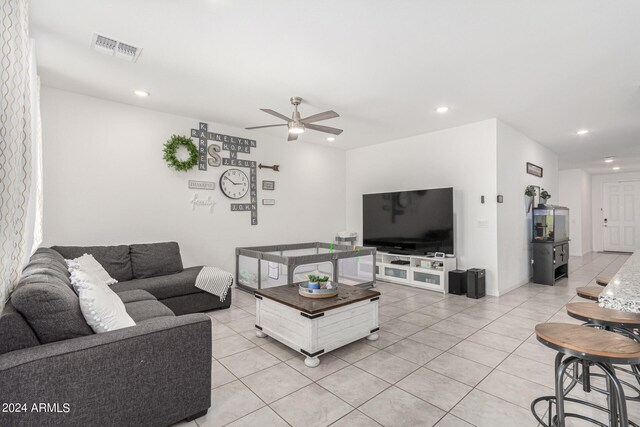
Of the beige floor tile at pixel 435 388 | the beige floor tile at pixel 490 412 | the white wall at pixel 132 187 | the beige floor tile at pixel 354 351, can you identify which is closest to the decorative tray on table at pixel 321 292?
the beige floor tile at pixel 354 351

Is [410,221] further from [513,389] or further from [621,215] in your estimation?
[621,215]

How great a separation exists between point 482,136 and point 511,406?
12.9 feet

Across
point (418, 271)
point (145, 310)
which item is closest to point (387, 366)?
point (145, 310)

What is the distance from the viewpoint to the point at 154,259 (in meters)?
3.99

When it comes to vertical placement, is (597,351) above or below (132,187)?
below

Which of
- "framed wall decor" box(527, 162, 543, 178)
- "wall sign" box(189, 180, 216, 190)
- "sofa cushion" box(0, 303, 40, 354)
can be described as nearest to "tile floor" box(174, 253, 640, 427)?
"sofa cushion" box(0, 303, 40, 354)

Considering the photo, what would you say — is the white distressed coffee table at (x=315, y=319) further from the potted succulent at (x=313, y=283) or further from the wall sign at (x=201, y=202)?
the wall sign at (x=201, y=202)

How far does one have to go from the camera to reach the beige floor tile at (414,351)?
2703 millimetres

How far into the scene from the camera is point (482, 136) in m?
4.82

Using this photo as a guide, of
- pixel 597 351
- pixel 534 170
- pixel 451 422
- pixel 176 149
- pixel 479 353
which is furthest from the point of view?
pixel 534 170

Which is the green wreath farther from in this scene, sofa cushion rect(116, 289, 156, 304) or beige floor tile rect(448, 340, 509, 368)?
beige floor tile rect(448, 340, 509, 368)

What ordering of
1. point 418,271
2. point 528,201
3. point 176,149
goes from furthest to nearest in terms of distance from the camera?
1. point 528,201
2. point 418,271
3. point 176,149

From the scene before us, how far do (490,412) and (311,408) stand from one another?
115 cm

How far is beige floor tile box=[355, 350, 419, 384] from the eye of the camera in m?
2.42
